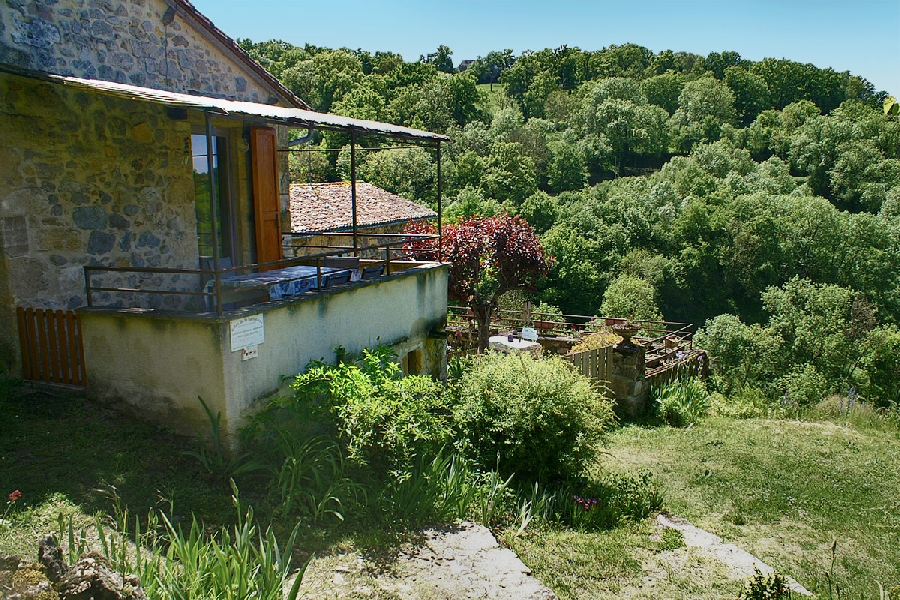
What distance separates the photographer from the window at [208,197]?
9.20 metres

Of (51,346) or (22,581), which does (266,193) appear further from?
(22,581)

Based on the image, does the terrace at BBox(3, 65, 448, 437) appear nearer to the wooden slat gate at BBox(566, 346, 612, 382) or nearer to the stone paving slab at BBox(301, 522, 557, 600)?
the stone paving slab at BBox(301, 522, 557, 600)

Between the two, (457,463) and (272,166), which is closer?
(457,463)

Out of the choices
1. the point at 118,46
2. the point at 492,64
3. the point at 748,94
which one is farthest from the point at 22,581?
the point at 492,64

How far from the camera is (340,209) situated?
18.2 metres

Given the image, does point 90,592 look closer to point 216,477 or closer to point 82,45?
point 216,477

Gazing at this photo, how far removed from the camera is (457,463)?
7.25 meters

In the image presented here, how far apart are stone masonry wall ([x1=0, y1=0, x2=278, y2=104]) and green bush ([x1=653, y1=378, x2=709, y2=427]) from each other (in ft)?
31.0

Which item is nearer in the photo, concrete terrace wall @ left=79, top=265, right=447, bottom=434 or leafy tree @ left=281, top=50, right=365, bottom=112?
concrete terrace wall @ left=79, top=265, right=447, bottom=434

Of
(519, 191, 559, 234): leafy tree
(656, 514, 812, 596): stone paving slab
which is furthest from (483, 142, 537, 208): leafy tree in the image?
(656, 514, 812, 596): stone paving slab

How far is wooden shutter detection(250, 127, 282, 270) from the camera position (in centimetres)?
1000

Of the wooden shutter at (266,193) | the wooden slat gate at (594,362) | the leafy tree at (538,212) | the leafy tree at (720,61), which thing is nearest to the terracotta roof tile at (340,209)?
the wooden shutter at (266,193)

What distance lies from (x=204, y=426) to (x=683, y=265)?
40.0m

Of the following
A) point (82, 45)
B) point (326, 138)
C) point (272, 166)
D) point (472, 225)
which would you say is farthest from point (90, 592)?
point (326, 138)
